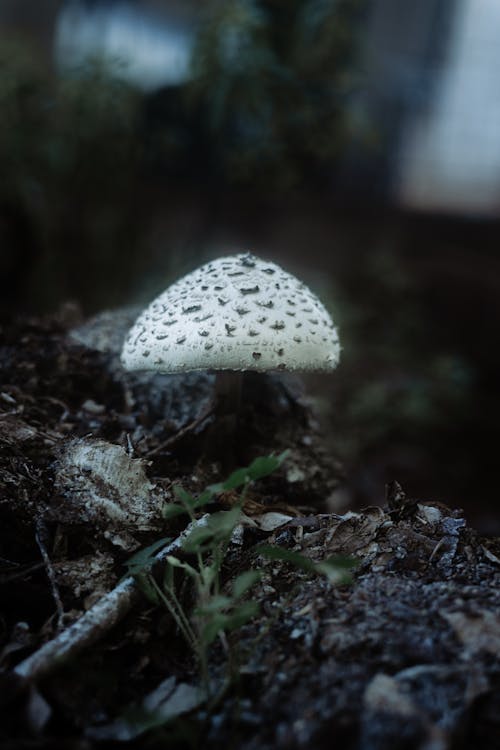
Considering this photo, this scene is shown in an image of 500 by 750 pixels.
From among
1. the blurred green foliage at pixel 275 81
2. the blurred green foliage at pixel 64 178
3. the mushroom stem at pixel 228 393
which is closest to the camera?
the mushroom stem at pixel 228 393

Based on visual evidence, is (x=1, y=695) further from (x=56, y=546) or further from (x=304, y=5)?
(x=304, y=5)

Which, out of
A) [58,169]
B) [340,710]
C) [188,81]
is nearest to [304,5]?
[188,81]

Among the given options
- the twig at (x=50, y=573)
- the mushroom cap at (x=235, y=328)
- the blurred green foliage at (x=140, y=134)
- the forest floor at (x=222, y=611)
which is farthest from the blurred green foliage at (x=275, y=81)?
the twig at (x=50, y=573)

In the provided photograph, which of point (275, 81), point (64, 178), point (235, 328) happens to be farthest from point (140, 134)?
point (235, 328)

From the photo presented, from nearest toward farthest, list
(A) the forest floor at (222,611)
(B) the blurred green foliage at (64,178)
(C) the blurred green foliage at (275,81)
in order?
(A) the forest floor at (222,611)
(C) the blurred green foliage at (275,81)
(B) the blurred green foliage at (64,178)

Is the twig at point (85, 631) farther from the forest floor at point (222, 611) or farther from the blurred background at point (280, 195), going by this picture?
the blurred background at point (280, 195)

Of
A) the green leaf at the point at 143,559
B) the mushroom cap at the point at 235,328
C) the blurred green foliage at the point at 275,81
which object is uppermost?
the blurred green foliage at the point at 275,81

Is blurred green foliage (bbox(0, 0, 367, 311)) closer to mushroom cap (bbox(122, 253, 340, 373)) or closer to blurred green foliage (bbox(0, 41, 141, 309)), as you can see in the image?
blurred green foliage (bbox(0, 41, 141, 309))
